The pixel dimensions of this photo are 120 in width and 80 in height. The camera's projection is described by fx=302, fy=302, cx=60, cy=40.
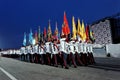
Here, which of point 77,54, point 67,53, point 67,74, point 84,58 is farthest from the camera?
point 84,58

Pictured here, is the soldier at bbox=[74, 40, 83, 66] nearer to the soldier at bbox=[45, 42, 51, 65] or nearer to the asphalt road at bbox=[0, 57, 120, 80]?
the asphalt road at bbox=[0, 57, 120, 80]

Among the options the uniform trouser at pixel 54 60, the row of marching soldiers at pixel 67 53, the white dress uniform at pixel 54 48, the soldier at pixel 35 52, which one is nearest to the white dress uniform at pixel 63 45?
the row of marching soldiers at pixel 67 53

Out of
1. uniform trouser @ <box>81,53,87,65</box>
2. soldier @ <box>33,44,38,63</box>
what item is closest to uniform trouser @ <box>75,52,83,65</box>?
uniform trouser @ <box>81,53,87,65</box>

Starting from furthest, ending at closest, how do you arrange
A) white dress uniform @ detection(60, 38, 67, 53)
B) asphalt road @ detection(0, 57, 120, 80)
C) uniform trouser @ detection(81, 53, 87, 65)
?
uniform trouser @ detection(81, 53, 87, 65)
white dress uniform @ detection(60, 38, 67, 53)
asphalt road @ detection(0, 57, 120, 80)

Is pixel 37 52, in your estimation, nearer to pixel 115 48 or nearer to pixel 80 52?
pixel 80 52

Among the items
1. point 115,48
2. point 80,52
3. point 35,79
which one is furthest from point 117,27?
point 35,79

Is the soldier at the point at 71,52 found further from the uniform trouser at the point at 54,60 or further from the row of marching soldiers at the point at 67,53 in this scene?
the uniform trouser at the point at 54,60

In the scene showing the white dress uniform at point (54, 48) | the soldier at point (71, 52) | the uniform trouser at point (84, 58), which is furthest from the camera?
the white dress uniform at point (54, 48)

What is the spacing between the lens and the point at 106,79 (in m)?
11.5

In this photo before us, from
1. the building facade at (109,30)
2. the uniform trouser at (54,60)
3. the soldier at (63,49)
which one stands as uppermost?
the building facade at (109,30)

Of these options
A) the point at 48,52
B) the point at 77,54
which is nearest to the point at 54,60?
the point at 48,52

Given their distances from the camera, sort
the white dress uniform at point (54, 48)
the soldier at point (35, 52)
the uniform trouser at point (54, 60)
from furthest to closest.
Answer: the soldier at point (35, 52), the uniform trouser at point (54, 60), the white dress uniform at point (54, 48)

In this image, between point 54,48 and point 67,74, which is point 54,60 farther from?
point 67,74

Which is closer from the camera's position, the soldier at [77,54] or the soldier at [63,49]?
the soldier at [63,49]
